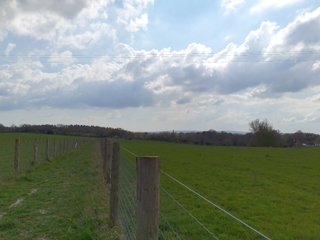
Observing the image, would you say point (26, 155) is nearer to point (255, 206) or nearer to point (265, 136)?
point (255, 206)

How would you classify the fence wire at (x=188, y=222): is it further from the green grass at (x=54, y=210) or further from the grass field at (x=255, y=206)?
the green grass at (x=54, y=210)

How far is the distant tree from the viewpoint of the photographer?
102 metres

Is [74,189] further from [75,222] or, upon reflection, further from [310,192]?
[310,192]

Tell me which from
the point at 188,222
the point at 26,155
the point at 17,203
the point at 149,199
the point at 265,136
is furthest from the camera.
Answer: the point at 265,136

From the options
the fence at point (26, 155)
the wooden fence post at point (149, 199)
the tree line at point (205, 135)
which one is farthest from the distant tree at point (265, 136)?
the wooden fence post at point (149, 199)

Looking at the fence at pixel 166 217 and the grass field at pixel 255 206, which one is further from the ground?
the fence at pixel 166 217

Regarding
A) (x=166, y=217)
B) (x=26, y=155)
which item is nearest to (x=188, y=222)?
(x=166, y=217)

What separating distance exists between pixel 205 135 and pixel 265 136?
14.7 meters

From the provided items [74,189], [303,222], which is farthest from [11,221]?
[303,222]

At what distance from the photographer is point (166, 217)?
30.8 ft

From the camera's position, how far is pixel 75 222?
802 cm

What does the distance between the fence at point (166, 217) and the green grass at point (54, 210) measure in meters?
0.45

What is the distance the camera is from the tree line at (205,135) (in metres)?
101

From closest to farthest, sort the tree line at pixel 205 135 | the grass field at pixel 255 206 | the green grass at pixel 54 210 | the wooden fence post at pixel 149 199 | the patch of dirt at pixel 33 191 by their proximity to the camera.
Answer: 1. the wooden fence post at pixel 149 199
2. the green grass at pixel 54 210
3. the grass field at pixel 255 206
4. the patch of dirt at pixel 33 191
5. the tree line at pixel 205 135
